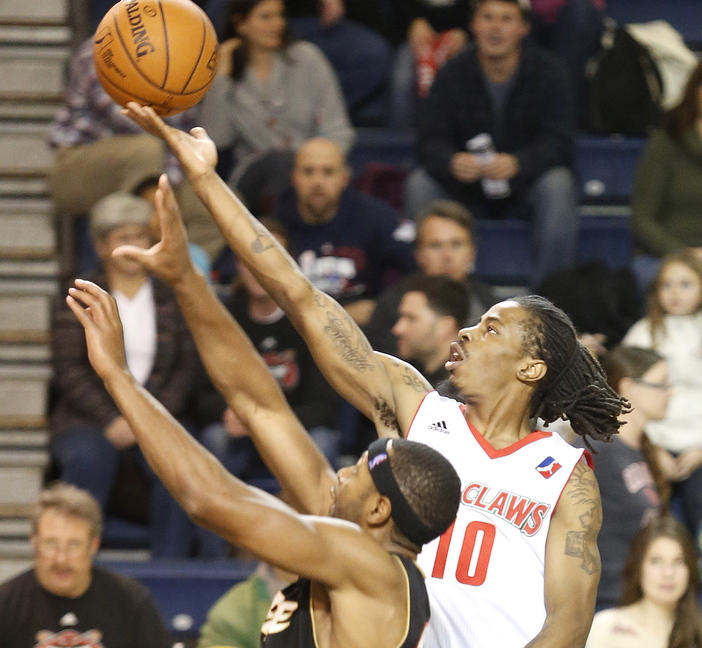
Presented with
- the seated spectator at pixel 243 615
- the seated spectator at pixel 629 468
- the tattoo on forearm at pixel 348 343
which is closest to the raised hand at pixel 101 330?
the tattoo on forearm at pixel 348 343

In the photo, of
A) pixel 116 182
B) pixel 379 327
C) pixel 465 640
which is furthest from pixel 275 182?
pixel 465 640

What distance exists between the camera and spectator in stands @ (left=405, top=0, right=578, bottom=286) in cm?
636

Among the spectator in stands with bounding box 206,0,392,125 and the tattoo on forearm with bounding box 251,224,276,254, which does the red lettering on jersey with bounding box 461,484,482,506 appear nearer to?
the tattoo on forearm with bounding box 251,224,276,254

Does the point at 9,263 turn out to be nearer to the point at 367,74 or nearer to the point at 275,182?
the point at 275,182

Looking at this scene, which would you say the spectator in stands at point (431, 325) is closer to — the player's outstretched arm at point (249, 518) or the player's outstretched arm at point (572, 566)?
the player's outstretched arm at point (572, 566)

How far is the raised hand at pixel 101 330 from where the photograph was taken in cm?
271

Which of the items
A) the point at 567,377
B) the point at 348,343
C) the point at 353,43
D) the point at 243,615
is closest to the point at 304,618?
the point at 348,343

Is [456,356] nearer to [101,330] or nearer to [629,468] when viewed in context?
[101,330]

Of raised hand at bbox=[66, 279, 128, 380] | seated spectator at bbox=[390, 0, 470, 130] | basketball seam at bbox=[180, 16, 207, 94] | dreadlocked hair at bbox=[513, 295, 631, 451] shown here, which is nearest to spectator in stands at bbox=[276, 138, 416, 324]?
seated spectator at bbox=[390, 0, 470, 130]

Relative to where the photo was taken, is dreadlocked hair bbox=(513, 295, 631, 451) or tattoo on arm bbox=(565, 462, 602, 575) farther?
dreadlocked hair bbox=(513, 295, 631, 451)

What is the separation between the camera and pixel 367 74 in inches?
289

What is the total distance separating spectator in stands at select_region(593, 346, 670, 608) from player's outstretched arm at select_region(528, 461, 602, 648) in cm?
182

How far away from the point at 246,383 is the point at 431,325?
2003 millimetres

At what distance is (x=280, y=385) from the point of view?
5.71 m
